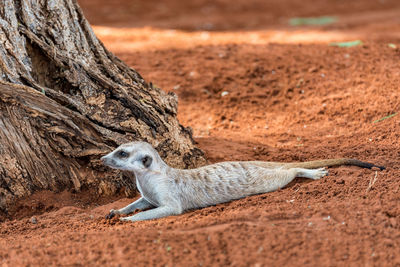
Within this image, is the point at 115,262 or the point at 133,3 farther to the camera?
the point at 133,3

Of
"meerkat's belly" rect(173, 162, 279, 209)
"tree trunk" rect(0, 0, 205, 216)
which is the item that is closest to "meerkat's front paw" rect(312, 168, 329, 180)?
"meerkat's belly" rect(173, 162, 279, 209)

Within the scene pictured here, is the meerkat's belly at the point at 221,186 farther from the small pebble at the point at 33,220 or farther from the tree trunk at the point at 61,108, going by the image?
the small pebble at the point at 33,220

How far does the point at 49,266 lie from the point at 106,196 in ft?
5.27

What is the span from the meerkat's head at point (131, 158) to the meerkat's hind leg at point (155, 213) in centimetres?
33

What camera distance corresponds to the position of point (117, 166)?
3.80 meters

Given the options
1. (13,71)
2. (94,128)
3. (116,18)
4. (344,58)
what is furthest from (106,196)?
(116,18)

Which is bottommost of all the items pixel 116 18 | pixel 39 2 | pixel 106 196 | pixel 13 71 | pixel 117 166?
pixel 106 196

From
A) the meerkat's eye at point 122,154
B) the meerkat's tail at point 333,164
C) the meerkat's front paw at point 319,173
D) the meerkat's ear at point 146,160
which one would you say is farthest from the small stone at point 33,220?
the meerkat's front paw at point 319,173

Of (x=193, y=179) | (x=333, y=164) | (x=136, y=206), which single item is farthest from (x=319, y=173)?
(x=136, y=206)

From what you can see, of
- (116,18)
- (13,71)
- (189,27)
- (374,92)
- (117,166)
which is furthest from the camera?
(116,18)

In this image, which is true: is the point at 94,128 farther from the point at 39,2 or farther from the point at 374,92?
the point at 374,92

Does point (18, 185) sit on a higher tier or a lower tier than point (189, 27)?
lower

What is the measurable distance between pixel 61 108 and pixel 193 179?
1.26 m

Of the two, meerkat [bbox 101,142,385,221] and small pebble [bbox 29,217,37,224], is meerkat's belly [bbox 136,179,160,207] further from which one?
small pebble [bbox 29,217,37,224]
